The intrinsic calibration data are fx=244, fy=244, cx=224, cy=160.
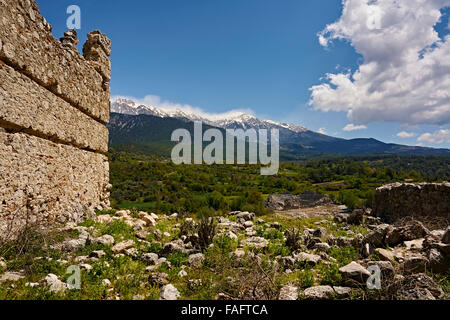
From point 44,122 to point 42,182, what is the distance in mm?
1464

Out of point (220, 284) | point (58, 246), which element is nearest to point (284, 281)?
point (220, 284)

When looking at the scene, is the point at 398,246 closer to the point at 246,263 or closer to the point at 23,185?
the point at 246,263

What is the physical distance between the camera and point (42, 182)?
5945 mm

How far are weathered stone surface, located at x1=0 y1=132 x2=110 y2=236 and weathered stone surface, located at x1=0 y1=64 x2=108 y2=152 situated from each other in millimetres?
255

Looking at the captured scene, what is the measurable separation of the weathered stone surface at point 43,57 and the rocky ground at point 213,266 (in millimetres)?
3593

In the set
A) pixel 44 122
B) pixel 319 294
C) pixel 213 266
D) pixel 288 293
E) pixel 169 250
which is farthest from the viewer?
pixel 44 122

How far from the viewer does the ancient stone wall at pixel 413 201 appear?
992cm

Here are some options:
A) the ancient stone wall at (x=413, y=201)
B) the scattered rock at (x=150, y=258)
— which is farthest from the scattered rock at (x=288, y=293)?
the ancient stone wall at (x=413, y=201)

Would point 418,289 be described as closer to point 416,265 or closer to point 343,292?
point 343,292

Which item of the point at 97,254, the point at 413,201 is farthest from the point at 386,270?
the point at 413,201

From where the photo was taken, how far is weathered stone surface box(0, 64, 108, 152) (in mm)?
4824

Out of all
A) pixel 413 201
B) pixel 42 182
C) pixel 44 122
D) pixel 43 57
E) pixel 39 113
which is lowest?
pixel 413 201
